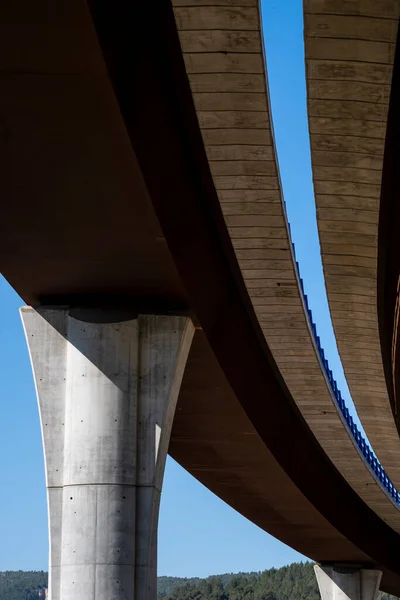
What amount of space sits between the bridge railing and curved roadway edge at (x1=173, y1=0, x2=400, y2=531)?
0.27 meters

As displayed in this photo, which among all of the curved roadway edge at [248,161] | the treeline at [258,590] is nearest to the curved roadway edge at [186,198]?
the curved roadway edge at [248,161]

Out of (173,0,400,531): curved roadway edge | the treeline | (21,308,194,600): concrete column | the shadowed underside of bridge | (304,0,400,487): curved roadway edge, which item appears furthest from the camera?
the treeline

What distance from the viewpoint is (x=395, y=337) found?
20.5m

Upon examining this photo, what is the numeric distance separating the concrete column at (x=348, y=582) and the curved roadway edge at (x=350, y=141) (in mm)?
26157

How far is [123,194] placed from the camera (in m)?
10.4

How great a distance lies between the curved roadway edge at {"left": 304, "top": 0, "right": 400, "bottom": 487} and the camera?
10617mm

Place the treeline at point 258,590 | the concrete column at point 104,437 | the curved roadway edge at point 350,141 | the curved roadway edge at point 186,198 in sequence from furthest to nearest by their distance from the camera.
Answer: the treeline at point 258,590 < the concrete column at point 104,437 < the curved roadway edge at point 350,141 < the curved roadway edge at point 186,198

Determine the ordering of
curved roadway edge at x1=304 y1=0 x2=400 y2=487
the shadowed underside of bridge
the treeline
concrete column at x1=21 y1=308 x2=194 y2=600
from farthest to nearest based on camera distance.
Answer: the treeline < concrete column at x1=21 y1=308 x2=194 y2=600 < curved roadway edge at x1=304 y1=0 x2=400 y2=487 < the shadowed underside of bridge

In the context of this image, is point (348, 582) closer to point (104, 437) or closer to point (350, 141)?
point (104, 437)

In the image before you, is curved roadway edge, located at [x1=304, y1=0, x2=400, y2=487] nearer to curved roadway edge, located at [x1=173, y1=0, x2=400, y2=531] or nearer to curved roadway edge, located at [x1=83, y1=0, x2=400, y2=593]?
curved roadway edge, located at [x1=173, y1=0, x2=400, y2=531]

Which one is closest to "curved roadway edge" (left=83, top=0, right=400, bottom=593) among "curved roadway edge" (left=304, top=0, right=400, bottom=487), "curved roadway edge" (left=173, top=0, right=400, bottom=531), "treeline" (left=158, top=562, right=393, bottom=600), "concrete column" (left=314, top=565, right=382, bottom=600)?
"curved roadway edge" (left=173, top=0, right=400, bottom=531)

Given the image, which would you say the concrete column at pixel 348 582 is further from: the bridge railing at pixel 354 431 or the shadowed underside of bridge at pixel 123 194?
the shadowed underside of bridge at pixel 123 194

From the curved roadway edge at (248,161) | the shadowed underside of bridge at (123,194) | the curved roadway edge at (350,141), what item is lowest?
the shadowed underside of bridge at (123,194)

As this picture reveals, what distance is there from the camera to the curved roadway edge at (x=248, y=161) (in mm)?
10117
